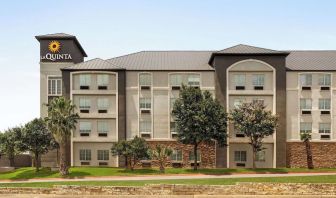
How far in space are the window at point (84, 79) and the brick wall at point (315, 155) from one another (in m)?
33.9

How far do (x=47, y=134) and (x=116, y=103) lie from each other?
1171 centimetres

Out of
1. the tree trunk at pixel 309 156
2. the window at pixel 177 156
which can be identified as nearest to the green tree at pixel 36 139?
the window at pixel 177 156

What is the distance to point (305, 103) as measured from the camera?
200ft

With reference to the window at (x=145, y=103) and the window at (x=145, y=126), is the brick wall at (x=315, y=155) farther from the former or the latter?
the window at (x=145, y=103)

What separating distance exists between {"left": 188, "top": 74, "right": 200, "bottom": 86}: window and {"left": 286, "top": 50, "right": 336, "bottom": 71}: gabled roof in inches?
582

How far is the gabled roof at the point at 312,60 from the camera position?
61.1 metres

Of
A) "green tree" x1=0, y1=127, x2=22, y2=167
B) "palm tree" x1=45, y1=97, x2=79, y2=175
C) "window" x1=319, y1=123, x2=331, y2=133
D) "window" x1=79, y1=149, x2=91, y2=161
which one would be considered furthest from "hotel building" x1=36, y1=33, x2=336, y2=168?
"palm tree" x1=45, y1=97, x2=79, y2=175

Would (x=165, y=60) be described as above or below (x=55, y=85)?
above

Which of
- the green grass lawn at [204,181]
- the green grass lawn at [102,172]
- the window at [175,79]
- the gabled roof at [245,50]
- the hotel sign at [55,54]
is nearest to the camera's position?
the green grass lawn at [204,181]

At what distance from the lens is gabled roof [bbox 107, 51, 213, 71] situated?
203ft

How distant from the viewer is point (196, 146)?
182ft

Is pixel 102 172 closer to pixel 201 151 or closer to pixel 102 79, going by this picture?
pixel 102 79

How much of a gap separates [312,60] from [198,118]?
81.3 ft

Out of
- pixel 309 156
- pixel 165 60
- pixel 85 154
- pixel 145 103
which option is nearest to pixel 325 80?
pixel 309 156
